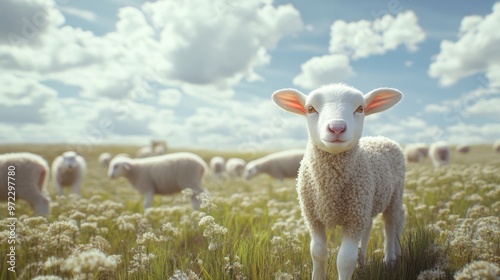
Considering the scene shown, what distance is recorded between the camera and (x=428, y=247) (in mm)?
3660

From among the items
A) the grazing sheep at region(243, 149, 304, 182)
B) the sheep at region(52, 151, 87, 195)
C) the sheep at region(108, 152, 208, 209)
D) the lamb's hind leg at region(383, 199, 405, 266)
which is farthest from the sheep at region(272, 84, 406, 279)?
the grazing sheep at region(243, 149, 304, 182)

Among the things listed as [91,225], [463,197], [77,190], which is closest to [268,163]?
[77,190]

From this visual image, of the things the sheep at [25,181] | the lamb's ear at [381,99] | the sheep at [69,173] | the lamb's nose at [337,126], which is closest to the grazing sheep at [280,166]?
the sheep at [69,173]

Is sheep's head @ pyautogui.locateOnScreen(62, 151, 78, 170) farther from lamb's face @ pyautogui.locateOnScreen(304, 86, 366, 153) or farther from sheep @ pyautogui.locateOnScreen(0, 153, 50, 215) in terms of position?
lamb's face @ pyautogui.locateOnScreen(304, 86, 366, 153)

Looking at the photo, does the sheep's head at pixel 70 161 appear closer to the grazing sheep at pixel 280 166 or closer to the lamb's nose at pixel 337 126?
the grazing sheep at pixel 280 166

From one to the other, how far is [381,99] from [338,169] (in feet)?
3.16

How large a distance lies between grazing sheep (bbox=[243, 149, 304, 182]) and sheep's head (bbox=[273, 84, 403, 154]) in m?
16.3

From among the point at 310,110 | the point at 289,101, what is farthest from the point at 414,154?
the point at 310,110

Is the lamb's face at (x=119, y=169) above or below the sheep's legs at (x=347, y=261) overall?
above

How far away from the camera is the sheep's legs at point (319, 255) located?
3271 mm

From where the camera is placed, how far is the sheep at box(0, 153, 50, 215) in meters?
7.58

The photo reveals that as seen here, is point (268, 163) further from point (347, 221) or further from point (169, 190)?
point (347, 221)

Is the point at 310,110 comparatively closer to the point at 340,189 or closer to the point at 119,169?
the point at 340,189

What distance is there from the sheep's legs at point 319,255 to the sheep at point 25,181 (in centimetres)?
684
